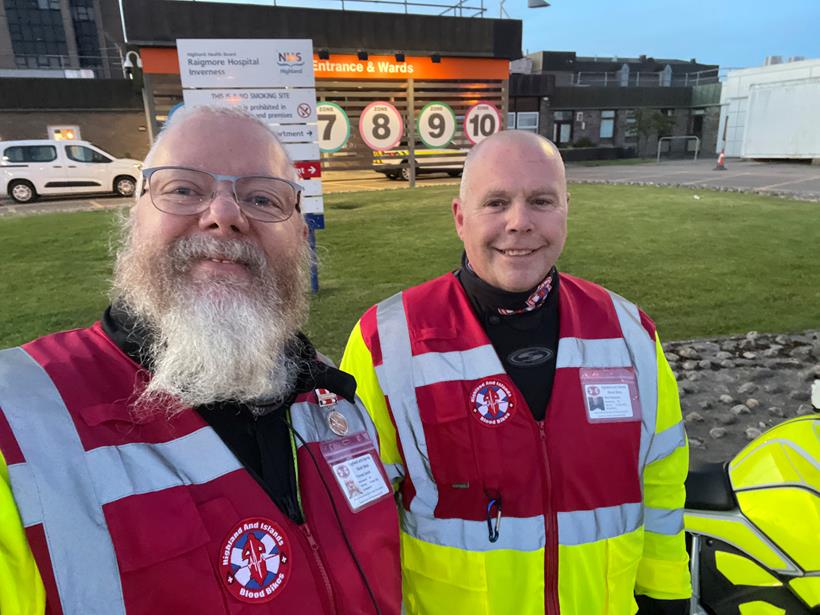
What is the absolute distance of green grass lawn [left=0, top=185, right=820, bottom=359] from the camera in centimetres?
A: 552

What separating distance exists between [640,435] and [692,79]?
4321 centimetres

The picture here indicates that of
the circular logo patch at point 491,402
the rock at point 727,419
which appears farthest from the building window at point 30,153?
the circular logo patch at point 491,402

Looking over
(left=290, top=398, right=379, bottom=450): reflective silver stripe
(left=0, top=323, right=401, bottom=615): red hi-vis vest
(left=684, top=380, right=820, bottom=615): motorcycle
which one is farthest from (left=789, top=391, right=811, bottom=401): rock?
(left=0, top=323, right=401, bottom=615): red hi-vis vest

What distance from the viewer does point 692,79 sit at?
1469 inches

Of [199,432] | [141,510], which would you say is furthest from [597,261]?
[141,510]

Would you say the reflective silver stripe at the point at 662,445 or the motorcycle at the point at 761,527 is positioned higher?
the reflective silver stripe at the point at 662,445

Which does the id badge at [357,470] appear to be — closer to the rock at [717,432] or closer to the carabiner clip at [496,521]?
the carabiner clip at [496,521]

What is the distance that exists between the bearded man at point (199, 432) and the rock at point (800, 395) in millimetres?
3716

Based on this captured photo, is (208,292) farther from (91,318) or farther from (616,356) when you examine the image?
(91,318)

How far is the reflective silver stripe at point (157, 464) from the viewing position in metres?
0.94

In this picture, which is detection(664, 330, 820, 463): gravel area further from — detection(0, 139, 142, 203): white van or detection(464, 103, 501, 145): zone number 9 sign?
detection(0, 139, 142, 203): white van

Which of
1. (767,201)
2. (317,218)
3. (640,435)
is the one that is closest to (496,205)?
(640,435)

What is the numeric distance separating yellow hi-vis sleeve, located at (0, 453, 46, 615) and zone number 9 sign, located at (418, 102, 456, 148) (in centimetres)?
1624

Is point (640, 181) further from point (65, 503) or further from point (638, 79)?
point (638, 79)
